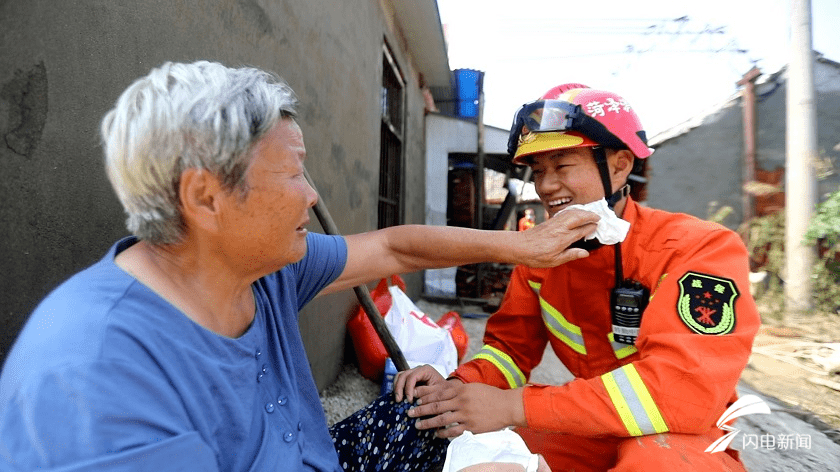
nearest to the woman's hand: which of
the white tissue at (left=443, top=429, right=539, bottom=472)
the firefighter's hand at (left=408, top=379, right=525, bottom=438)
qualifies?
the firefighter's hand at (left=408, top=379, right=525, bottom=438)

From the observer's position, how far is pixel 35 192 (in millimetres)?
1269

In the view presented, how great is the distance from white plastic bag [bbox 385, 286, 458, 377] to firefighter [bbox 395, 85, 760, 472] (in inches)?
54.2

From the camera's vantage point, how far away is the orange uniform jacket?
1446 millimetres

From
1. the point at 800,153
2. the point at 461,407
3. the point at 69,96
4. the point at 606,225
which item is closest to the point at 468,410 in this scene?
the point at 461,407

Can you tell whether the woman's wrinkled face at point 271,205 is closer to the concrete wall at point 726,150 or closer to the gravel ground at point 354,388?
the gravel ground at point 354,388

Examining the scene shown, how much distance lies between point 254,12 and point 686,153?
30.7ft

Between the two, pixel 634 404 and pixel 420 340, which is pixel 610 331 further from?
pixel 420 340

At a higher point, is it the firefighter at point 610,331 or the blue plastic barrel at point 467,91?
the blue plastic barrel at point 467,91

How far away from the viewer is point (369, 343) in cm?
369

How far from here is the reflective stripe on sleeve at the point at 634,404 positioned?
147 cm

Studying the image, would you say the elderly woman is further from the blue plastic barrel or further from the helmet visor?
the blue plastic barrel

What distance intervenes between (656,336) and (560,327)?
21.8 inches


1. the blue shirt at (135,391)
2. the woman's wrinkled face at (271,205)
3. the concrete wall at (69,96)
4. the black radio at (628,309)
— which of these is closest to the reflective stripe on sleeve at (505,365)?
the black radio at (628,309)

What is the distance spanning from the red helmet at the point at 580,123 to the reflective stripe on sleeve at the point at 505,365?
86 centimetres
